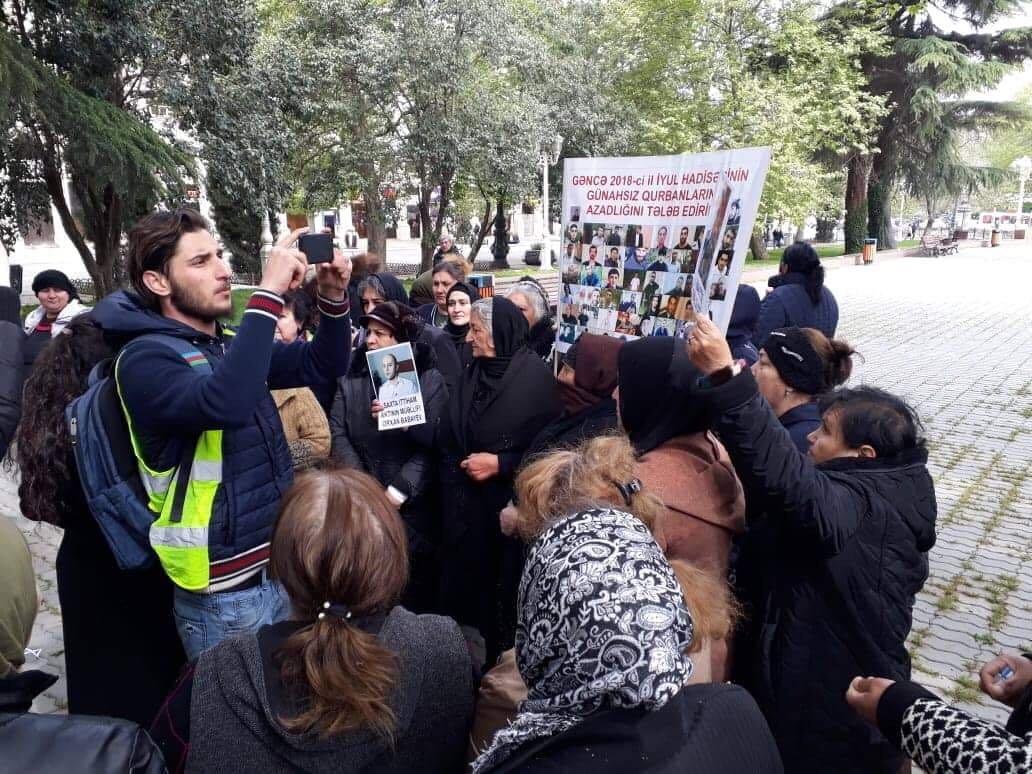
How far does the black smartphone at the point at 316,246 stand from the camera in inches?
85.3

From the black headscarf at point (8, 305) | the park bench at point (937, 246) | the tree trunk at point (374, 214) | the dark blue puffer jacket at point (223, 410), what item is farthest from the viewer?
the park bench at point (937, 246)

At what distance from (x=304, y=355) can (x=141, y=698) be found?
117 cm

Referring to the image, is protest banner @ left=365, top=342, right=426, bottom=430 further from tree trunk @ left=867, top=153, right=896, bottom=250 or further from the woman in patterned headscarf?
tree trunk @ left=867, top=153, right=896, bottom=250

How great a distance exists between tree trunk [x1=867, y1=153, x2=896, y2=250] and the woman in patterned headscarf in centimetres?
3842

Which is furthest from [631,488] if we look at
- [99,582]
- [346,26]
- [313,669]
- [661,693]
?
[346,26]

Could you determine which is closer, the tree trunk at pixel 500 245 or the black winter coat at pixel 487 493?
the black winter coat at pixel 487 493

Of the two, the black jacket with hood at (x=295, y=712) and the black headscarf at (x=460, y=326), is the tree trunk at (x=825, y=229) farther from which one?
the black jacket with hood at (x=295, y=712)

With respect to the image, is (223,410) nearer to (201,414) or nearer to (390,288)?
(201,414)

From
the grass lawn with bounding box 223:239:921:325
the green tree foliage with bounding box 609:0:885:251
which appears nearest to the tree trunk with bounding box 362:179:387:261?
the grass lawn with bounding box 223:239:921:325

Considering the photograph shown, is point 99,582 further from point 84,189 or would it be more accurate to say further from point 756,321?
point 84,189

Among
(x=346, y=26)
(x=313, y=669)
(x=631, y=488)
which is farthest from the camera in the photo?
(x=346, y=26)

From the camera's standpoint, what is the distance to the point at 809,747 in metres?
2.14

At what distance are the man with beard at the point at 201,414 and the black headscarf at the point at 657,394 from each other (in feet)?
3.28

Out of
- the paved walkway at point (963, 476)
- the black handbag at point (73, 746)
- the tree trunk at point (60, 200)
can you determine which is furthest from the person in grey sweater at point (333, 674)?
the tree trunk at point (60, 200)
